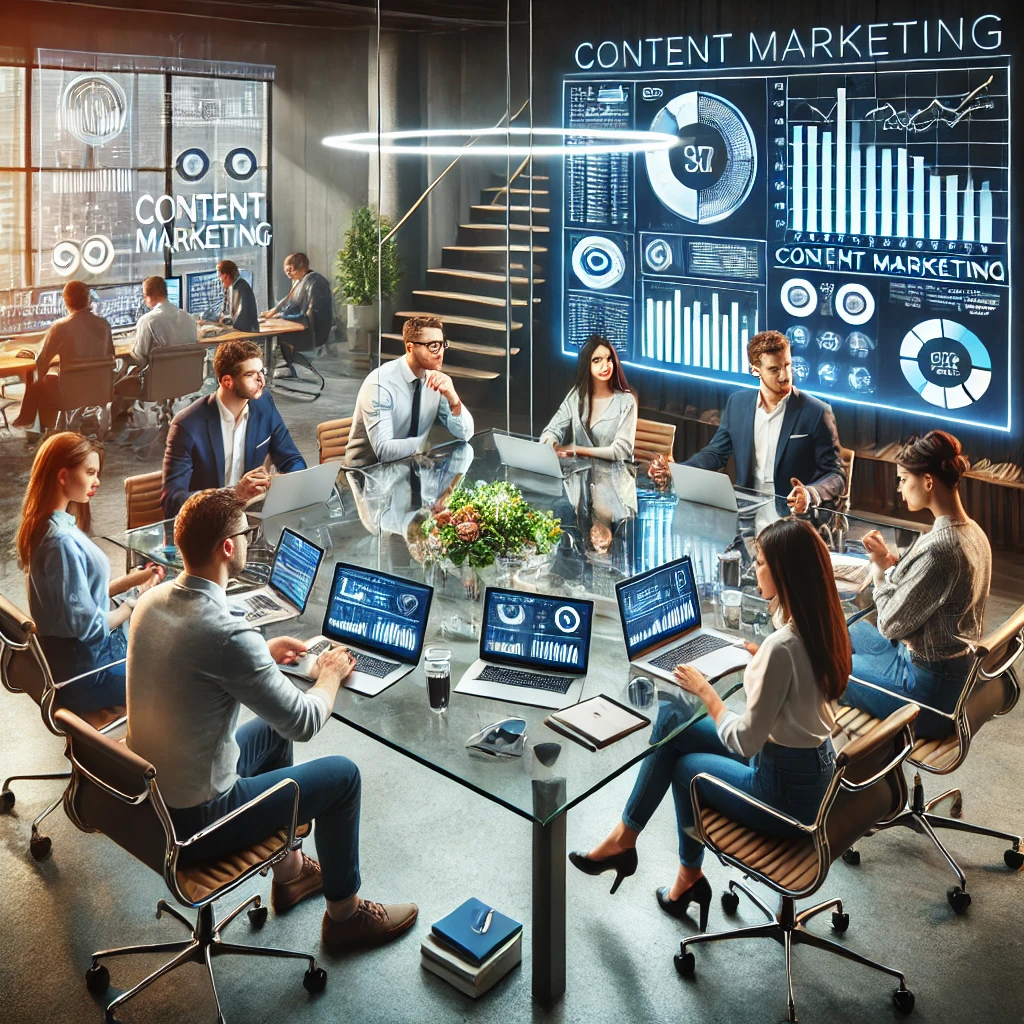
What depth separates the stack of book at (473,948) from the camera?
3.29 meters

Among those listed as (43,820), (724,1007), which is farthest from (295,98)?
(724,1007)

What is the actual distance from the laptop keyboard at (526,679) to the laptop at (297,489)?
157 centimetres

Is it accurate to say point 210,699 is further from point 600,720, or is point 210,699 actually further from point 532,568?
point 532,568

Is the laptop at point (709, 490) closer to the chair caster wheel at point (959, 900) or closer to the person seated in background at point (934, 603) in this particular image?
the person seated in background at point (934, 603)

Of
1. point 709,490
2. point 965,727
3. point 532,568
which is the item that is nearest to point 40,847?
point 532,568

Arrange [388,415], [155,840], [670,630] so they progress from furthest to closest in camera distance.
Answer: [388,415], [670,630], [155,840]

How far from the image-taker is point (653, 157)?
7801mm

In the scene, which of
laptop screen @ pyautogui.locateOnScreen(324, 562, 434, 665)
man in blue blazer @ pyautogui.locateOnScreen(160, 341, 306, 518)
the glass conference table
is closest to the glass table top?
the glass conference table

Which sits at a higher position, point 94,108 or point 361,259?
point 94,108

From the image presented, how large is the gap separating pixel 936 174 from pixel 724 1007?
4793mm

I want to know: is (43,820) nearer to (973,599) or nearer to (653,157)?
(973,599)

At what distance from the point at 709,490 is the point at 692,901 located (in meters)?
1.85

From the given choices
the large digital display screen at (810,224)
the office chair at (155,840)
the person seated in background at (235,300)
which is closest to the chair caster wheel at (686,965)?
the office chair at (155,840)

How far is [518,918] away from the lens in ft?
11.9
